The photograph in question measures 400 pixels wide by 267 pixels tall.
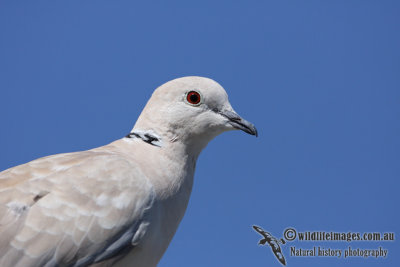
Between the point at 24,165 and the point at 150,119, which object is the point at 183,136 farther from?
the point at 24,165

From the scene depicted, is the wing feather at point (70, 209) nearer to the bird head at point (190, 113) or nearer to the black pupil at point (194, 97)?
the bird head at point (190, 113)

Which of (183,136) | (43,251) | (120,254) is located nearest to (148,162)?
(183,136)

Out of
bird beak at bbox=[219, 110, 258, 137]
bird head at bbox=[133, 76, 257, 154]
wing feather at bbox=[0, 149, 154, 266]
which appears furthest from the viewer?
bird beak at bbox=[219, 110, 258, 137]

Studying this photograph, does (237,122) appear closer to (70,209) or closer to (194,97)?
(194,97)

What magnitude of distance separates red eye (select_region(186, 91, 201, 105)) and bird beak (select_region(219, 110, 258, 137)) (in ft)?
0.92

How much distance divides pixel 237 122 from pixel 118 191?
4.68ft

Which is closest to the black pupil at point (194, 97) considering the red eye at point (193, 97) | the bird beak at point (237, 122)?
the red eye at point (193, 97)

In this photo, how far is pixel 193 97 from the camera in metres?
4.86

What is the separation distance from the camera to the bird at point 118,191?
394 cm

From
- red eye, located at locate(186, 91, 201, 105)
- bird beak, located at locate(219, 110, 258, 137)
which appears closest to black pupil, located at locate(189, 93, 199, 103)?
red eye, located at locate(186, 91, 201, 105)

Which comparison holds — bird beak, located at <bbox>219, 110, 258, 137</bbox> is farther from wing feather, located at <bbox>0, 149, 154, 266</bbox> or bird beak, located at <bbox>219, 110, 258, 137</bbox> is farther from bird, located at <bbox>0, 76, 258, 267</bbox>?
wing feather, located at <bbox>0, 149, 154, 266</bbox>

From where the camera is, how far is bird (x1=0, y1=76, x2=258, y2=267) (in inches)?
155

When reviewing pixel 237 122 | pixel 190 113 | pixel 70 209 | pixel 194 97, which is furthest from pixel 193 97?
pixel 70 209

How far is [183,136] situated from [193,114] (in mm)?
232
